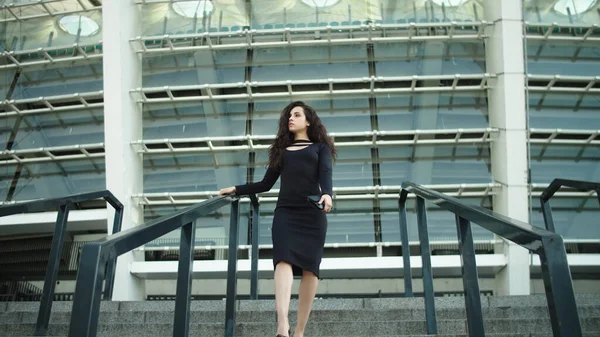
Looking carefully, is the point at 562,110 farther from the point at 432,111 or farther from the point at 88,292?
the point at 88,292

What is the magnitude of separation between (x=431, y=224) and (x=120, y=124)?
6.56 meters

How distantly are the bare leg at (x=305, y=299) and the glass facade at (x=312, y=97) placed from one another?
886 cm

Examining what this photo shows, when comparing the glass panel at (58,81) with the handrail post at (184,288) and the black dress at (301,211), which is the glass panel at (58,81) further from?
the handrail post at (184,288)

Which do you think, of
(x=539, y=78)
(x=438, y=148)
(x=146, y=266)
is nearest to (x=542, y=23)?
(x=539, y=78)

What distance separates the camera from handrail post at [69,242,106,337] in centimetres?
222

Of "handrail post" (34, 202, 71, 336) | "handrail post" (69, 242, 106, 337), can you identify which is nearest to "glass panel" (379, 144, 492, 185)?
"handrail post" (34, 202, 71, 336)

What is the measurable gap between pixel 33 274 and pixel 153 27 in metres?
6.09

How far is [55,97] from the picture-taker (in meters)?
14.5

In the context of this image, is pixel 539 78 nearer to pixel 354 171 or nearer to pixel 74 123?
pixel 354 171

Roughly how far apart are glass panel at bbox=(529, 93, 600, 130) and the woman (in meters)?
9.42

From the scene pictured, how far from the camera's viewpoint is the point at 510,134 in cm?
1305

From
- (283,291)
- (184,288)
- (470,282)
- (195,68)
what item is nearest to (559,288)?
(470,282)

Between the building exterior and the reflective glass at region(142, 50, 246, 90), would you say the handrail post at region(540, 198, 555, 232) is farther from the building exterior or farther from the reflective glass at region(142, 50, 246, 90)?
the reflective glass at region(142, 50, 246, 90)

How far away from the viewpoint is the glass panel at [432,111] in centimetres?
1390
